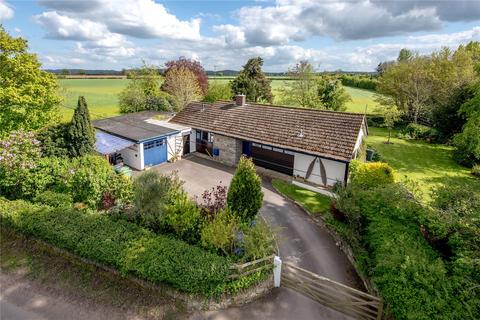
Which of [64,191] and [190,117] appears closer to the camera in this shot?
[64,191]

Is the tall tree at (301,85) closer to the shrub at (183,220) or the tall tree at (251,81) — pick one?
the tall tree at (251,81)

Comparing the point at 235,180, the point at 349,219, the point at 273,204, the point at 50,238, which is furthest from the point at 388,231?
the point at 50,238

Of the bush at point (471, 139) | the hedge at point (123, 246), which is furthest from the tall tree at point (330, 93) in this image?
the hedge at point (123, 246)

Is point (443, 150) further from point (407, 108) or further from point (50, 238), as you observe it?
point (50, 238)

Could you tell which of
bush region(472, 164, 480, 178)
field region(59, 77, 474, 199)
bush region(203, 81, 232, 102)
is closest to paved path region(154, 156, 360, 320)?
field region(59, 77, 474, 199)

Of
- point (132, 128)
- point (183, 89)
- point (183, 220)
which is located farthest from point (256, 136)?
point (183, 89)

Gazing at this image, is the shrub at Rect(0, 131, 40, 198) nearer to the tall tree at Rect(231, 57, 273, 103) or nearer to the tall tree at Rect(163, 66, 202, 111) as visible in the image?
the tall tree at Rect(163, 66, 202, 111)
